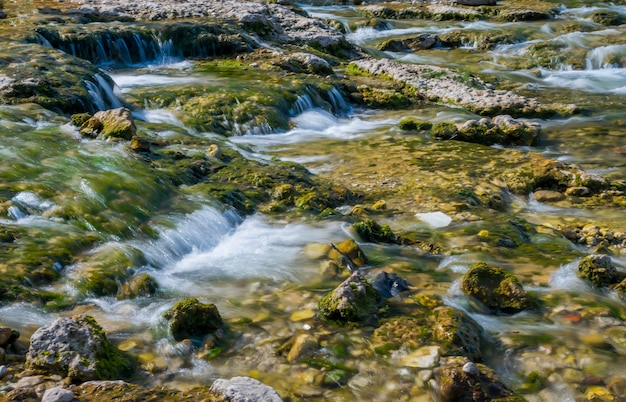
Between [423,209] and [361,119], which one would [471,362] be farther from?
[361,119]

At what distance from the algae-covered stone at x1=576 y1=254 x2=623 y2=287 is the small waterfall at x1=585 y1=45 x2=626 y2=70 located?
50.2ft

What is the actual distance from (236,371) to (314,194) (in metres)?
4.15

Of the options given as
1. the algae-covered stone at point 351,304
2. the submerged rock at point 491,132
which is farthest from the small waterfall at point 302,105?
the algae-covered stone at point 351,304

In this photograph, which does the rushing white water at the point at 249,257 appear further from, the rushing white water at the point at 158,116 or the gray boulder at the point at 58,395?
the rushing white water at the point at 158,116

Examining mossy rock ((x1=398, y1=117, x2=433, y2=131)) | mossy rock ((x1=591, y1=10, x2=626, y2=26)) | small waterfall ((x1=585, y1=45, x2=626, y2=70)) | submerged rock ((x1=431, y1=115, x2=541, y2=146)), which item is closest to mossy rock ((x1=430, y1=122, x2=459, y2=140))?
submerged rock ((x1=431, y1=115, x2=541, y2=146))

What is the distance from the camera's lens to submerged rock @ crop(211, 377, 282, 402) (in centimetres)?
396

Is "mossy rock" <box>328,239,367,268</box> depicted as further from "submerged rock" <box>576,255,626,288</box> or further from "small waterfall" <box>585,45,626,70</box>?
"small waterfall" <box>585,45,626,70</box>

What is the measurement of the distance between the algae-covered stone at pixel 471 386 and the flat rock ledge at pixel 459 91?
Result: 34.8 ft

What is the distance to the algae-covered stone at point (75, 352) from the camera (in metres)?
4.21

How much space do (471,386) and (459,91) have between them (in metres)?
11.7

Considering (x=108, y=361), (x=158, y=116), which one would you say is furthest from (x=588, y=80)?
(x=108, y=361)

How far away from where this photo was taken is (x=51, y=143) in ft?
28.7

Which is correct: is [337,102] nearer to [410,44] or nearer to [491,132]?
[491,132]

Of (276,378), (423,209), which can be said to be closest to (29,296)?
(276,378)
